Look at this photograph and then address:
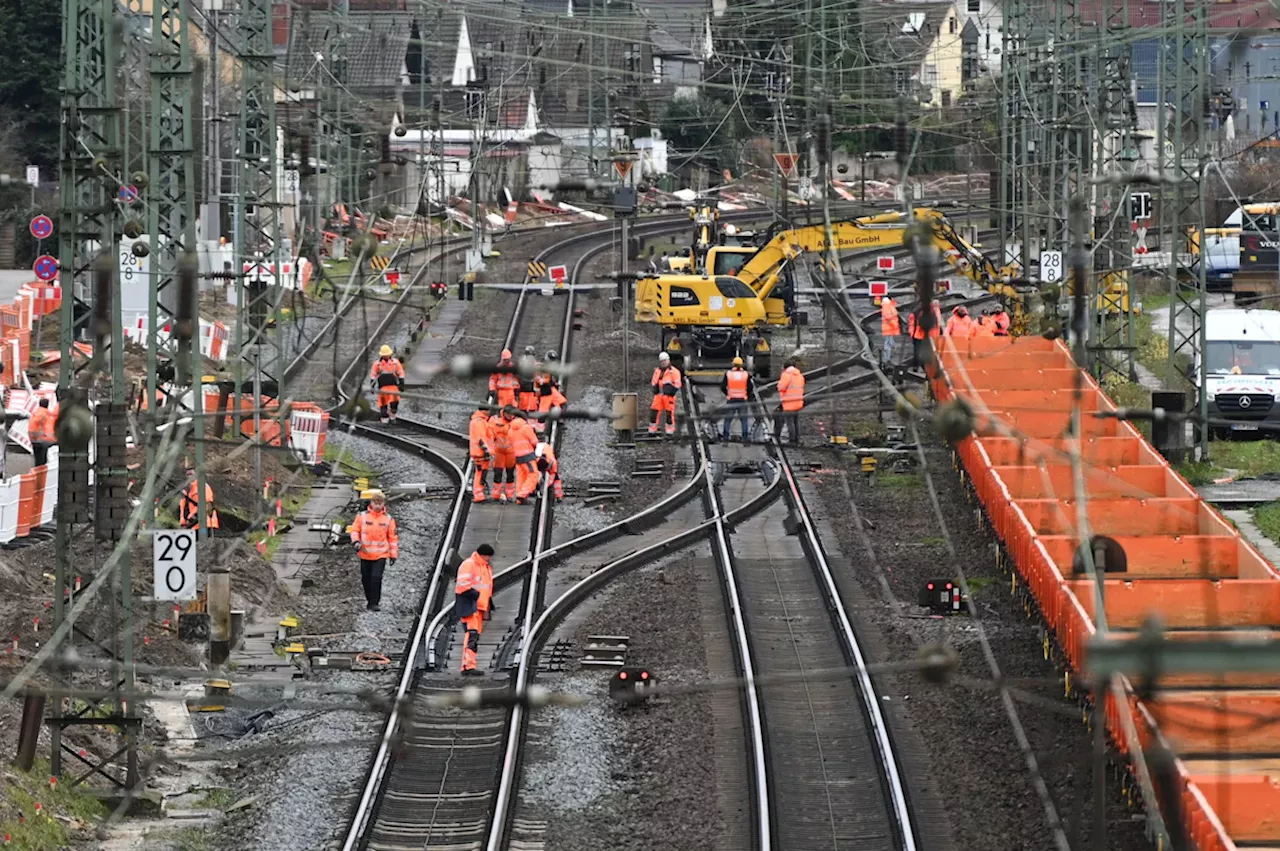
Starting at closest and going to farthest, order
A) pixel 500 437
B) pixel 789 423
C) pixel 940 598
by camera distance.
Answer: pixel 940 598 < pixel 500 437 < pixel 789 423

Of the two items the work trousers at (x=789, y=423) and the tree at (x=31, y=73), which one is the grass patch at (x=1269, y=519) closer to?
the work trousers at (x=789, y=423)

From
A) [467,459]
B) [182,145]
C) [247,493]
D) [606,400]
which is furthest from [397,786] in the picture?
[606,400]

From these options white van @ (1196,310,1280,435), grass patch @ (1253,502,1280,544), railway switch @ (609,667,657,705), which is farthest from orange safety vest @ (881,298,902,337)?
railway switch @ (609,667,657,705)

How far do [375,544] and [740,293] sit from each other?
16929 mm

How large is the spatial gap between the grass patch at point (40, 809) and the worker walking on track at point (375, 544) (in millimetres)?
4651

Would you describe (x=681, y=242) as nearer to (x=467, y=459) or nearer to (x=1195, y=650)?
(x=467, y=459)

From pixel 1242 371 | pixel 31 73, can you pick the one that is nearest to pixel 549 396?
pixel 1242 371

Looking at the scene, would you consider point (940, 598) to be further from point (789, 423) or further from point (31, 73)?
point (31, 73)

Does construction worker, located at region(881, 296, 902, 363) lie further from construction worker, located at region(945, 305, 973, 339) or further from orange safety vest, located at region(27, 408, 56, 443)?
orange safety vest, located at region(27, 408, 56, 443)

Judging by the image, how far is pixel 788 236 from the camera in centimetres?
3512

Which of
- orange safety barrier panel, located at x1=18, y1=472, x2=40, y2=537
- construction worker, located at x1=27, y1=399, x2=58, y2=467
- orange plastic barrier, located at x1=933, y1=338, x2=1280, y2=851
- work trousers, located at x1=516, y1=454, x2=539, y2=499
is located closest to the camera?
orange plastic barrier, located at x1=933, y1=338, x2=1280, y2=851

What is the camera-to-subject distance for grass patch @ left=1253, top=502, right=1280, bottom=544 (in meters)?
23.6

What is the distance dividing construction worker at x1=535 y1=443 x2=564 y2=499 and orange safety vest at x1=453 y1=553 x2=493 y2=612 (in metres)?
7.08

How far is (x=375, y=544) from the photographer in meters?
18.9
